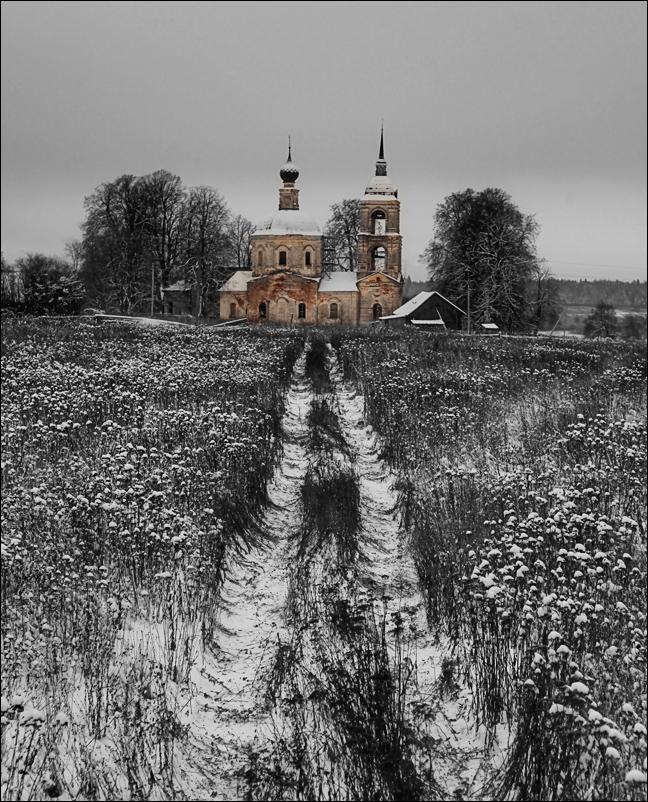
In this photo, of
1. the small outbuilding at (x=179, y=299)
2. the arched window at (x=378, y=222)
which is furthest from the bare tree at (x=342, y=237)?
the small outbuilding at (x=179, y=299)

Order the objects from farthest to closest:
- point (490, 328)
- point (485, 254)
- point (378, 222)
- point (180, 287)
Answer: point (180, 287) → point (378, 222) → point (485, 254) → point (490, 328)

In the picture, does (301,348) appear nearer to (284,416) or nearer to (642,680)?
(284,416)

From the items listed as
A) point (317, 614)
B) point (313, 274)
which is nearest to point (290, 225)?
point (313, 274)

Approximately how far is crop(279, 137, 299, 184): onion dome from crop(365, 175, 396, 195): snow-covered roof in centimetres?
807

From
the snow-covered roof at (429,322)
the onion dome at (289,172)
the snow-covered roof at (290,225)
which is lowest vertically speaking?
the snow-covered roof at (429,322)

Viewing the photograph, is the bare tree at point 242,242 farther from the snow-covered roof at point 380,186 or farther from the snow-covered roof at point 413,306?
the snow-covered roof at point 413,306

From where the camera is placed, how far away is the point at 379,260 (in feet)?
229

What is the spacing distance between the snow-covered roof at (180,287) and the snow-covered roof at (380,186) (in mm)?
20700

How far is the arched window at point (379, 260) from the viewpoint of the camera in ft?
222

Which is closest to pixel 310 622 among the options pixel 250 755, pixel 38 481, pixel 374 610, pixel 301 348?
pixel 374 610

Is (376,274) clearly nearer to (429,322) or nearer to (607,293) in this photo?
(429,322)

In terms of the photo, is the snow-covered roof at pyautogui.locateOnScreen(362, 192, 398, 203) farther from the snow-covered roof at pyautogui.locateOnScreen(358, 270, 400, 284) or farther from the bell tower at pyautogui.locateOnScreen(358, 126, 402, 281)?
the snow-covered roof at pyautogui.locateOnScreen(358, 270, 400, 284)

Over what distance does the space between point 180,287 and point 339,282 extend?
17.8 metres

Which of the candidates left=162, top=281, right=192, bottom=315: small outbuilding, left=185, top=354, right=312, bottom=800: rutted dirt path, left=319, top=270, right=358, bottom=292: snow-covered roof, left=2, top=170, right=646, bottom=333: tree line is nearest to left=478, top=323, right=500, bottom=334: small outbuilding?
left=2, top=170, right=646, bottom=333: tree line
